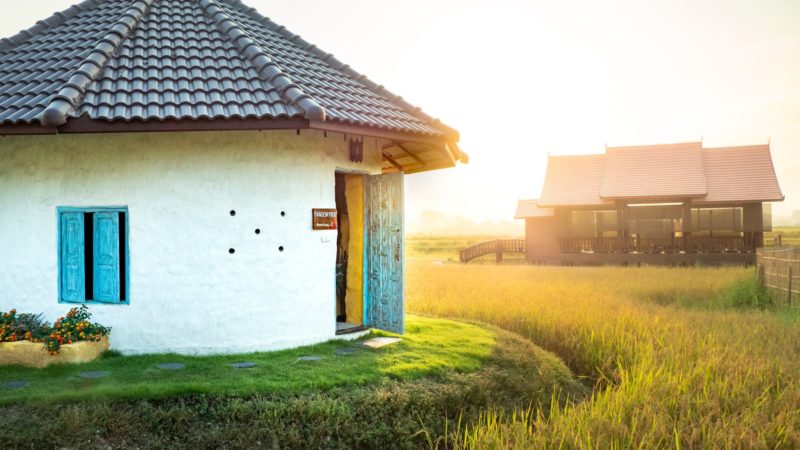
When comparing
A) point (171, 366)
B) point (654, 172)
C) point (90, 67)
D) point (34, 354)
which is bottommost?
point (171, 366)

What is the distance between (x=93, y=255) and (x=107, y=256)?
230 millimetres

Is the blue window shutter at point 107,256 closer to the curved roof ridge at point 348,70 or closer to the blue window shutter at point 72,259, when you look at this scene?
the blue window shutter at point 72,259

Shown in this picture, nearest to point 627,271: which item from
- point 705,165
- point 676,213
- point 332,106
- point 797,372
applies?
point 676,213

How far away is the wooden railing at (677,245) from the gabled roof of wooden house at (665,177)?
70.2 inches

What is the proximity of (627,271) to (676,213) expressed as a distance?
28.1 feet

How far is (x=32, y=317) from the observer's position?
26.9 ft

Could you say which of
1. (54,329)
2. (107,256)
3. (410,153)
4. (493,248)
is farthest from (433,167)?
(493,248)

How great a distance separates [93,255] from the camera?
8289 millimetres

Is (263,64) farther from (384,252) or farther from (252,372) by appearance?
(252,372)

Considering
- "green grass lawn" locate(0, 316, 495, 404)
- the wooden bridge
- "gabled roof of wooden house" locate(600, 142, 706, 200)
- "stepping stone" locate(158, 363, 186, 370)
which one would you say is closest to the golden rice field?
"green grass lawn" locate(0, 316, 495, 404)

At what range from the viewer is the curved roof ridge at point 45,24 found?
984 cm

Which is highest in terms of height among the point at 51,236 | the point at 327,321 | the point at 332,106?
the point at 332,106

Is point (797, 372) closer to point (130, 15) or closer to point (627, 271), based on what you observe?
point (130, 15)

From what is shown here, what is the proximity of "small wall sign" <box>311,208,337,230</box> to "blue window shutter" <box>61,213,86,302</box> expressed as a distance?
9.99 ft
